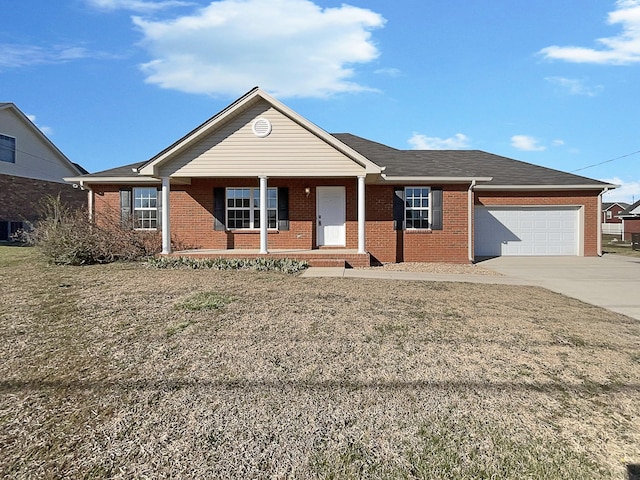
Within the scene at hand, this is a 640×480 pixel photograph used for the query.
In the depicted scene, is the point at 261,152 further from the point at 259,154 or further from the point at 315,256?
the point at 315,256

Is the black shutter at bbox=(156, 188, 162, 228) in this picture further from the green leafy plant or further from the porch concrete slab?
the porch concrete slab

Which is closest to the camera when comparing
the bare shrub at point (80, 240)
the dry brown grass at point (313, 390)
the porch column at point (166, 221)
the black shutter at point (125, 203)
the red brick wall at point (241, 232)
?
the dry brown grass at point (313, 390)

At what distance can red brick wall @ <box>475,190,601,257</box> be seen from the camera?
56.0 ft

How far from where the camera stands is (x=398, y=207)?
1460 cm

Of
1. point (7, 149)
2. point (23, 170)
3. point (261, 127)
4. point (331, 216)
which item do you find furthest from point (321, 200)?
point (23, 170)

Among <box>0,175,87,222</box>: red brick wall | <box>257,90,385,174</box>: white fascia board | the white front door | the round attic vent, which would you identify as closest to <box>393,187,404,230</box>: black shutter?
the white front door

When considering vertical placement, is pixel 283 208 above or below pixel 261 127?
below

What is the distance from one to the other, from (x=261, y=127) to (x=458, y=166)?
28.2 feet

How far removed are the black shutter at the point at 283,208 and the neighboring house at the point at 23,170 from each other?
17123 mm

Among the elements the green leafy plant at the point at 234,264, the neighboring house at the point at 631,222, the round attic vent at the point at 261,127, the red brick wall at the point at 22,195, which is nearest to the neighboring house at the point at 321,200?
the round attic vent at the point at 261,127

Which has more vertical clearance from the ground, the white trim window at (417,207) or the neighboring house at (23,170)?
the neighboring house at (23,170)

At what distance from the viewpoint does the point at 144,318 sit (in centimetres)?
623

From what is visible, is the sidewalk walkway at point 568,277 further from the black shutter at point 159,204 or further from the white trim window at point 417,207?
the black shutter at point 159,204

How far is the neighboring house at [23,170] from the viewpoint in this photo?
25625mm
